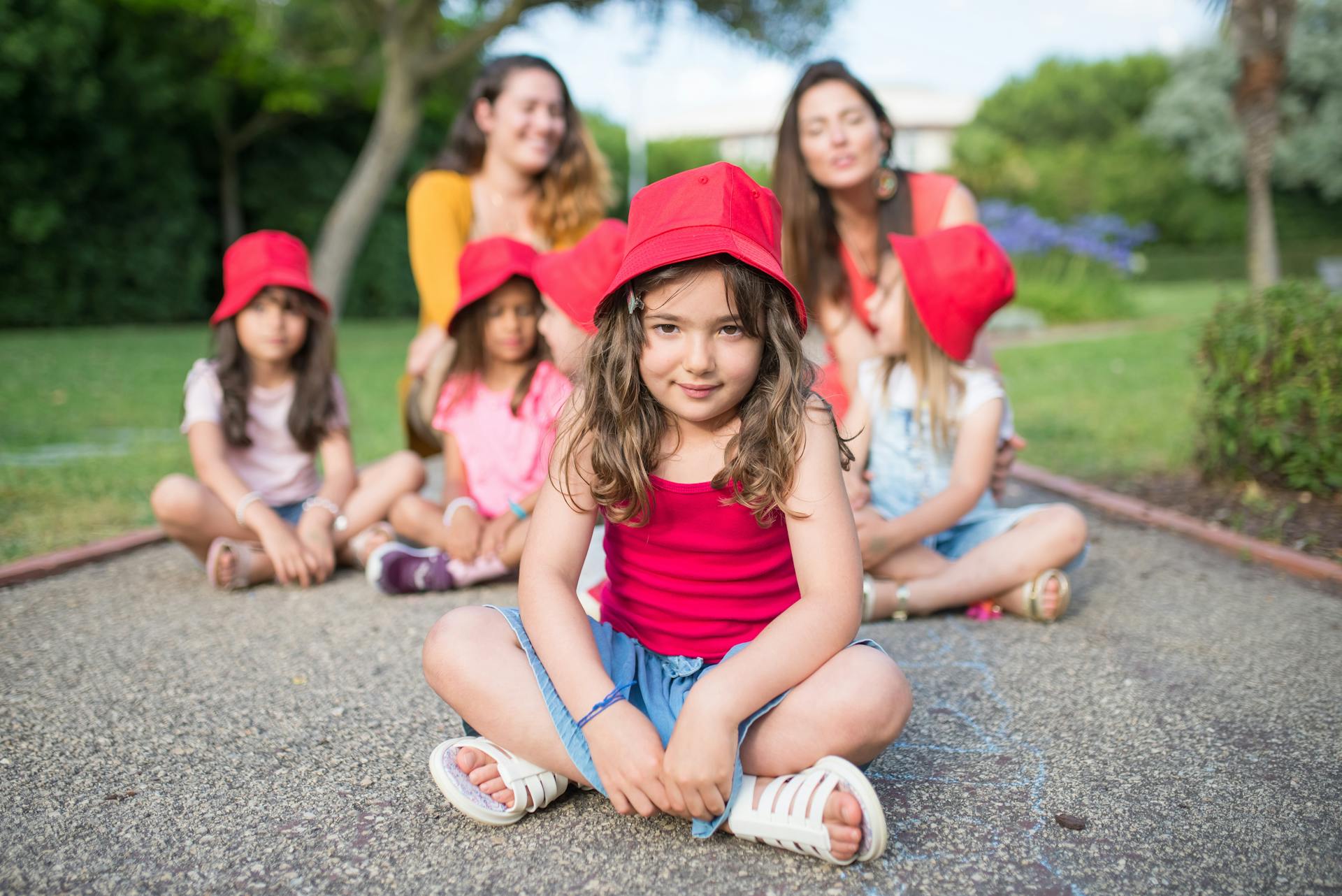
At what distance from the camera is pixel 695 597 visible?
1945 mm

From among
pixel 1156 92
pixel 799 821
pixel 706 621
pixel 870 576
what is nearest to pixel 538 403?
pixel 870 576

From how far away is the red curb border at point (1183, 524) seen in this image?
128 inches

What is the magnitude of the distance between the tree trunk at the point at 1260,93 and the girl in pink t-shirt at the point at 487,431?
15.2 feet

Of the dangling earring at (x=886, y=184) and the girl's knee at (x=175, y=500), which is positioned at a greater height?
the dangling earring at (x=886, y=184)

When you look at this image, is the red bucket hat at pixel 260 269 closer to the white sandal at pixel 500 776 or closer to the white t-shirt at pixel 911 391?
the white t-shirt at pixel 911 391

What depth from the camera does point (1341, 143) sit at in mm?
25750

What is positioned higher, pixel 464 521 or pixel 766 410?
pixel 766 410

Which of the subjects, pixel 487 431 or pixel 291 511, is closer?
pixel 487 431

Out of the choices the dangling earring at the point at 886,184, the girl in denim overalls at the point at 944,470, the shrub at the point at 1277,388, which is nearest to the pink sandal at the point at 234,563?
the girl in denim overalls at the point at 944,470

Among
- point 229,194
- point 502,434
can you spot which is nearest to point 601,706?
point 502,434

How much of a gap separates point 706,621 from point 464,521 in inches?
59.8

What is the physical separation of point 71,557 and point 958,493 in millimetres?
2920

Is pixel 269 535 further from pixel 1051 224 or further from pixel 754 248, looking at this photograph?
pixel 1051 224

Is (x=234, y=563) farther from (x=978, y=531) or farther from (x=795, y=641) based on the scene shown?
(x=978, y=531)
